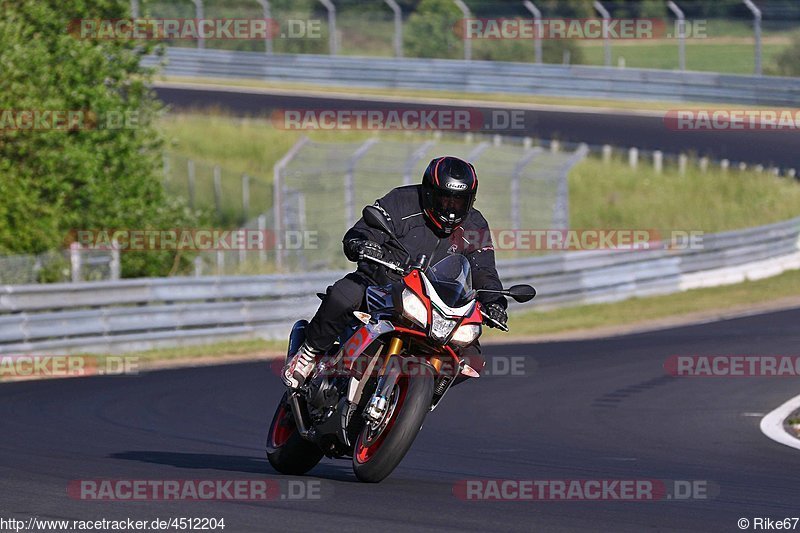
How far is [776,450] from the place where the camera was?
9914 mm

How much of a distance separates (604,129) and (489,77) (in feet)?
15.0

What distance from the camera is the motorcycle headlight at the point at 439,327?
7.16 meters

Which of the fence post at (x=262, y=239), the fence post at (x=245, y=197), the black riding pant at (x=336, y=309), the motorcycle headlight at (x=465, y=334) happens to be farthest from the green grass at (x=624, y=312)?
the motorcycle headlight at (x=465, y=334)

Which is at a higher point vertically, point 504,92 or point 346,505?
point 346,505

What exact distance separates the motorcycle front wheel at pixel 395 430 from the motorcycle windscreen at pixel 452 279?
39 cm

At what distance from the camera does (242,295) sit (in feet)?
64.5

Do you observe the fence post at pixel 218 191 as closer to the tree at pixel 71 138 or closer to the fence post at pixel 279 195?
the tree at pixel 71 138

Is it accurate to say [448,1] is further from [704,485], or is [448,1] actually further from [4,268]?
[704,485]

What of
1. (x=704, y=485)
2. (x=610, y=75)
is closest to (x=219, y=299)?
(x=704, y=485)

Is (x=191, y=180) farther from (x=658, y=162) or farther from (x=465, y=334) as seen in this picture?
(x=465, y=334)

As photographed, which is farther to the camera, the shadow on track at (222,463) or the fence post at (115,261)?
the fence post at (115,261)

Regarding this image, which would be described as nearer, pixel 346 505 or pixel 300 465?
pixel 346 505

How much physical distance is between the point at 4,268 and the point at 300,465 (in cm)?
1165

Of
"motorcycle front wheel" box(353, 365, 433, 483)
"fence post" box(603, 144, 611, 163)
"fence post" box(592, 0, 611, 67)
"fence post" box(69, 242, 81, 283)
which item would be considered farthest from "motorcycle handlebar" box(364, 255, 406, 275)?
"fence post" box(603, 144, 611, 163)
